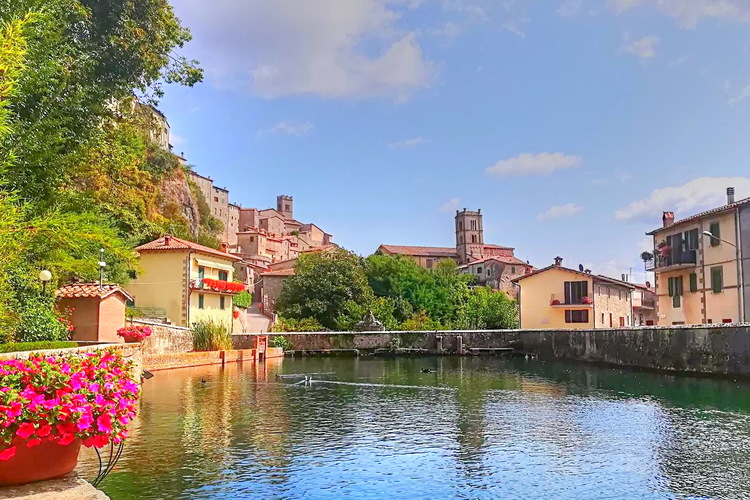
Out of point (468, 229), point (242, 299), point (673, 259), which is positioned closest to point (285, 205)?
point (468, 229)

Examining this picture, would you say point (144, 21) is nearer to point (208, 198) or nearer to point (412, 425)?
point (412, 425)

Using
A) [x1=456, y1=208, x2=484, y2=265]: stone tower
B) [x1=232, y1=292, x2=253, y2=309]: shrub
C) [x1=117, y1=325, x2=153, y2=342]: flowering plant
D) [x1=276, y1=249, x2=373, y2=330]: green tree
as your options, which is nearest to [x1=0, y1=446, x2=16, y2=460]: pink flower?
[x1=117, y1=325, x2=153, y2=342]: flowering plant

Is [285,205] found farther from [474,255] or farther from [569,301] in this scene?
[569,301]

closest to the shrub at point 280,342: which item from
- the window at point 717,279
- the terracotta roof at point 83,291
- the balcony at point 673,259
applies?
the terracotta roof at point 83,291

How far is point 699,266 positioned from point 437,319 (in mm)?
28561

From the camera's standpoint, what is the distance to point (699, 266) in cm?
4466

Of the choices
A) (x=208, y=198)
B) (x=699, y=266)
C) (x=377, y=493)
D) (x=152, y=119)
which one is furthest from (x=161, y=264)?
(x=208, y=198)

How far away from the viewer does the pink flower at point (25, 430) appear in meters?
5.78

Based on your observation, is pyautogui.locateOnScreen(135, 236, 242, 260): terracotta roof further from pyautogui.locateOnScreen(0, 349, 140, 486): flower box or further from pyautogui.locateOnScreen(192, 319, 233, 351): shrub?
pyautogui.locateOnScreen(0, 349, 140, 486): flower box

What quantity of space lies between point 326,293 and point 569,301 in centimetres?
2302

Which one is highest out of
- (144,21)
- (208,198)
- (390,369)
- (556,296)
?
(208,198)

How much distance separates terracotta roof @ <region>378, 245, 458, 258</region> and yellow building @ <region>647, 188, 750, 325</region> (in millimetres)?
81607

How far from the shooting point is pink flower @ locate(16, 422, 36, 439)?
5777 millimetres

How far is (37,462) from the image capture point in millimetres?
6152
